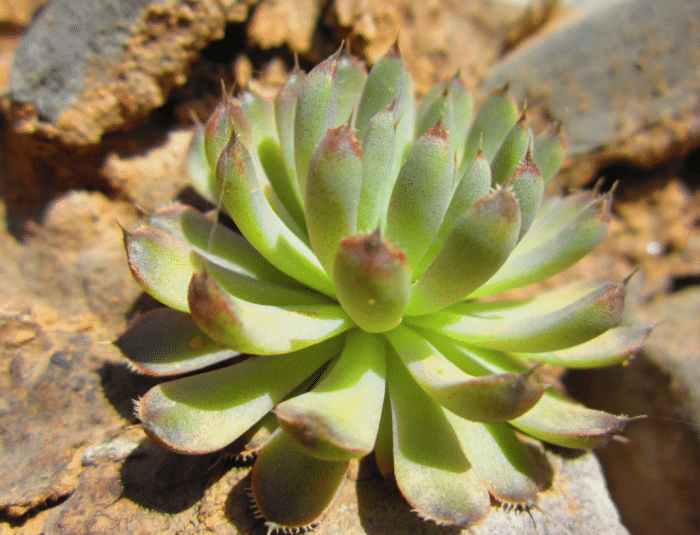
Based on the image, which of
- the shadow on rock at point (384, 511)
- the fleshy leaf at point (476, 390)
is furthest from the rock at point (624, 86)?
the shadow on rock at point (384, 511)

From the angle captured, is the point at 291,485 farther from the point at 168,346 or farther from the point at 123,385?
the point at 123,385

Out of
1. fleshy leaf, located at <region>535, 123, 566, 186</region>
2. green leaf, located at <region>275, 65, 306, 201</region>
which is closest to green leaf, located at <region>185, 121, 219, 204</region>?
green leaf, located at <region>275, 65, 306, 201</region>

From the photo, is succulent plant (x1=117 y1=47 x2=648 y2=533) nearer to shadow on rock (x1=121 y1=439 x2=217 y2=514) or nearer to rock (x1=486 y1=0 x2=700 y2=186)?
shadow on rock (x1=121 y1=439 x2=217 y2=514)

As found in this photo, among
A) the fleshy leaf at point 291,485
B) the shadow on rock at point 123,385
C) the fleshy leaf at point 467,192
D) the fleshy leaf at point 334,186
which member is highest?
the fleshy leaf at point 467,192

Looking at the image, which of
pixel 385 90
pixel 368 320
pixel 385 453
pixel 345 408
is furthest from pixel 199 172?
pixel 385 453

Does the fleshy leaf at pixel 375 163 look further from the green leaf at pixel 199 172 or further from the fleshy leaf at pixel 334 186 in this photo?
the green leaf at pixel 199 172
